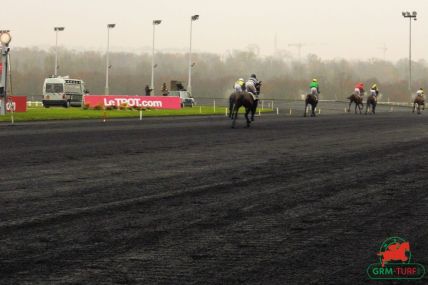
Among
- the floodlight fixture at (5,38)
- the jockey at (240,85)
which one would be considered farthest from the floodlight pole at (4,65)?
the jockey at (240,85)

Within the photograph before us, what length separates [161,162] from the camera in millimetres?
13922

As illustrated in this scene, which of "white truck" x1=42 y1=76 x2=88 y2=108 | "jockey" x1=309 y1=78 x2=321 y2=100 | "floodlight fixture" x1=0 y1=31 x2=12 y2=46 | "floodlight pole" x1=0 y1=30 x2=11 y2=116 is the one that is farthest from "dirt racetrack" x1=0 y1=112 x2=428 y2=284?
"white truck" x1=42 y1=76 x2=88 y2=108

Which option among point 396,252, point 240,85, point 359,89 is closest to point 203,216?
point 396,252

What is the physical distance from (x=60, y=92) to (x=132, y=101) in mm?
6431

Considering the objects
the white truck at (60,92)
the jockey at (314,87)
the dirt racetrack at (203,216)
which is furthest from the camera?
the white truck at (60,92)

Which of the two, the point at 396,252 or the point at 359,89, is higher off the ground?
the point at 359,89

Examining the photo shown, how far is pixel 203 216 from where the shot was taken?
308 inches

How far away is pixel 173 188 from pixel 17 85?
135 m

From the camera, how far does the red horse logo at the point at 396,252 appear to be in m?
5.87

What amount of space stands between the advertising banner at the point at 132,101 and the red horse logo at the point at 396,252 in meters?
41.5

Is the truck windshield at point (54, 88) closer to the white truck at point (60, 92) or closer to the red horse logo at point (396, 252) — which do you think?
the white truck at point (60, 92)

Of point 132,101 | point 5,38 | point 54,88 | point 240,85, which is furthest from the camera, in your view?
point 54,88

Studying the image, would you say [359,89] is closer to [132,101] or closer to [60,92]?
[132,101]

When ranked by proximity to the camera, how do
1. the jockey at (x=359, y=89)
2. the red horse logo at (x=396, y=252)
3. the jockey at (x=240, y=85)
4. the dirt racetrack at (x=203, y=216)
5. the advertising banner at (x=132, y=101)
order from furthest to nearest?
the jockey at (x=359, y=89) < the advertising banner at (x=132, y=101) < the jockey at (x=240, y=85) < the red horse logo at (x=396, y=252) < the dirt racetrack at (x=203, y=216)
